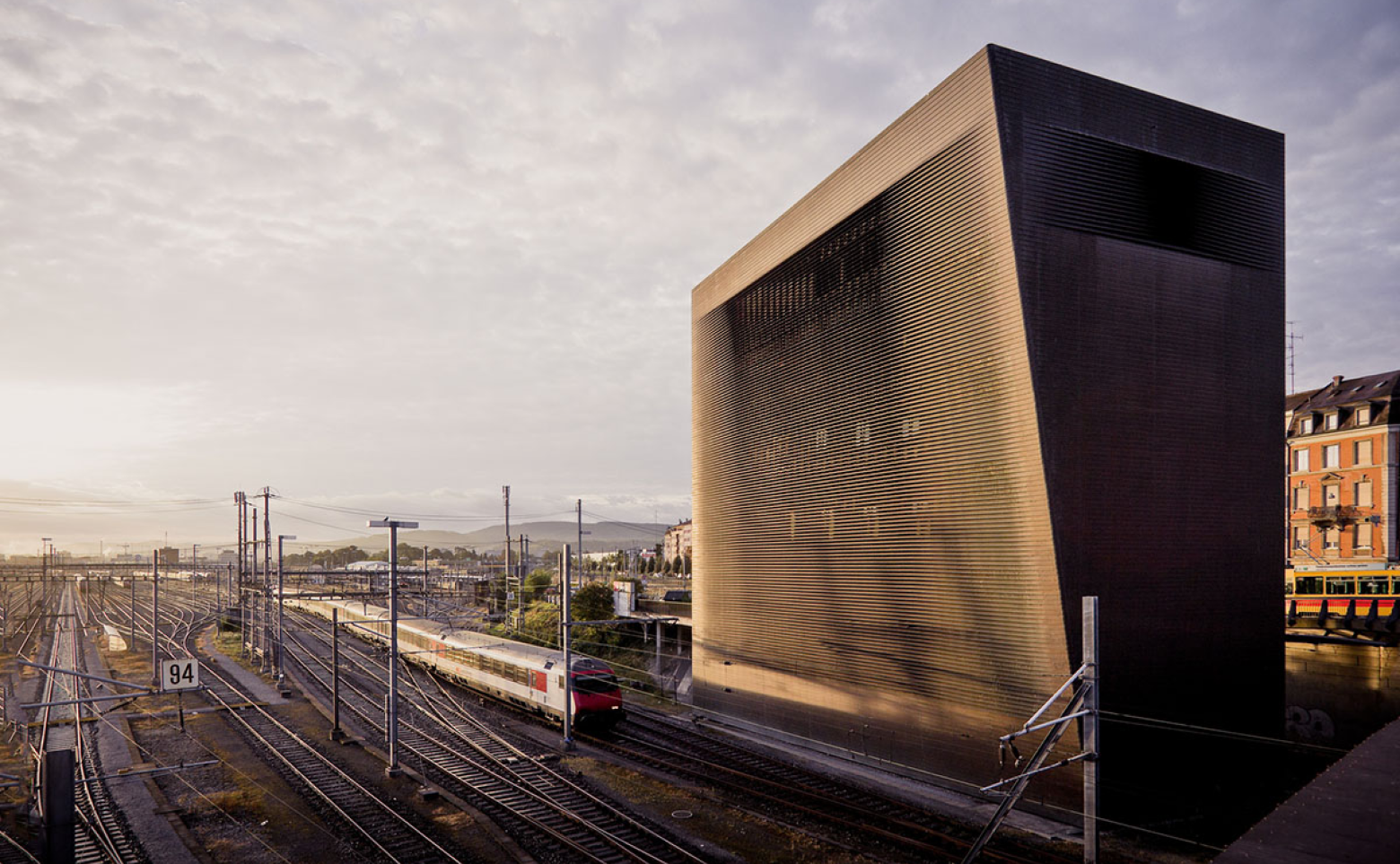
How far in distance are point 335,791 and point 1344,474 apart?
51.0 meters

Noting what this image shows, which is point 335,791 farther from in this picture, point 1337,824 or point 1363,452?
point 1363,452

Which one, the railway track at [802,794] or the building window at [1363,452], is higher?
the building window at [1363,452]

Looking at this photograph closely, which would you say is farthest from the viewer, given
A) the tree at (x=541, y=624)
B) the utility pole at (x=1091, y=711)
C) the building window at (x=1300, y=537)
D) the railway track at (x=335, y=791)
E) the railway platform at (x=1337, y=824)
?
the building window at (x=1300, y=537)

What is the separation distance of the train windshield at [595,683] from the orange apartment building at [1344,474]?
1437 inches

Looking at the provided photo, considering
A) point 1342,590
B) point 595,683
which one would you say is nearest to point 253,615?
point 595,683

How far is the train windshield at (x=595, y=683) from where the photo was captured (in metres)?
27.4

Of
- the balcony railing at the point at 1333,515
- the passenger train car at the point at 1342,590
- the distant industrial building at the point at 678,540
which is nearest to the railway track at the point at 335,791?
the passenger train car at the point at 1342,590

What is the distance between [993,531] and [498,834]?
14.0m

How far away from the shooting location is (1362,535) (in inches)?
1689

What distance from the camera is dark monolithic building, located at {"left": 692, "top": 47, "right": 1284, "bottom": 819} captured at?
19.6 metres

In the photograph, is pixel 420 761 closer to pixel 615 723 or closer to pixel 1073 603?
pixel 615 723

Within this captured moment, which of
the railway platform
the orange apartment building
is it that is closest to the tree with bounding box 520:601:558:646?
the railway platform

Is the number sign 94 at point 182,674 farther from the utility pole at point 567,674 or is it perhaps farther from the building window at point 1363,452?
the building window at point 1363,452

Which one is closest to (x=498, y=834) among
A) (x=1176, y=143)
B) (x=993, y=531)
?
(x=993, y=531)
